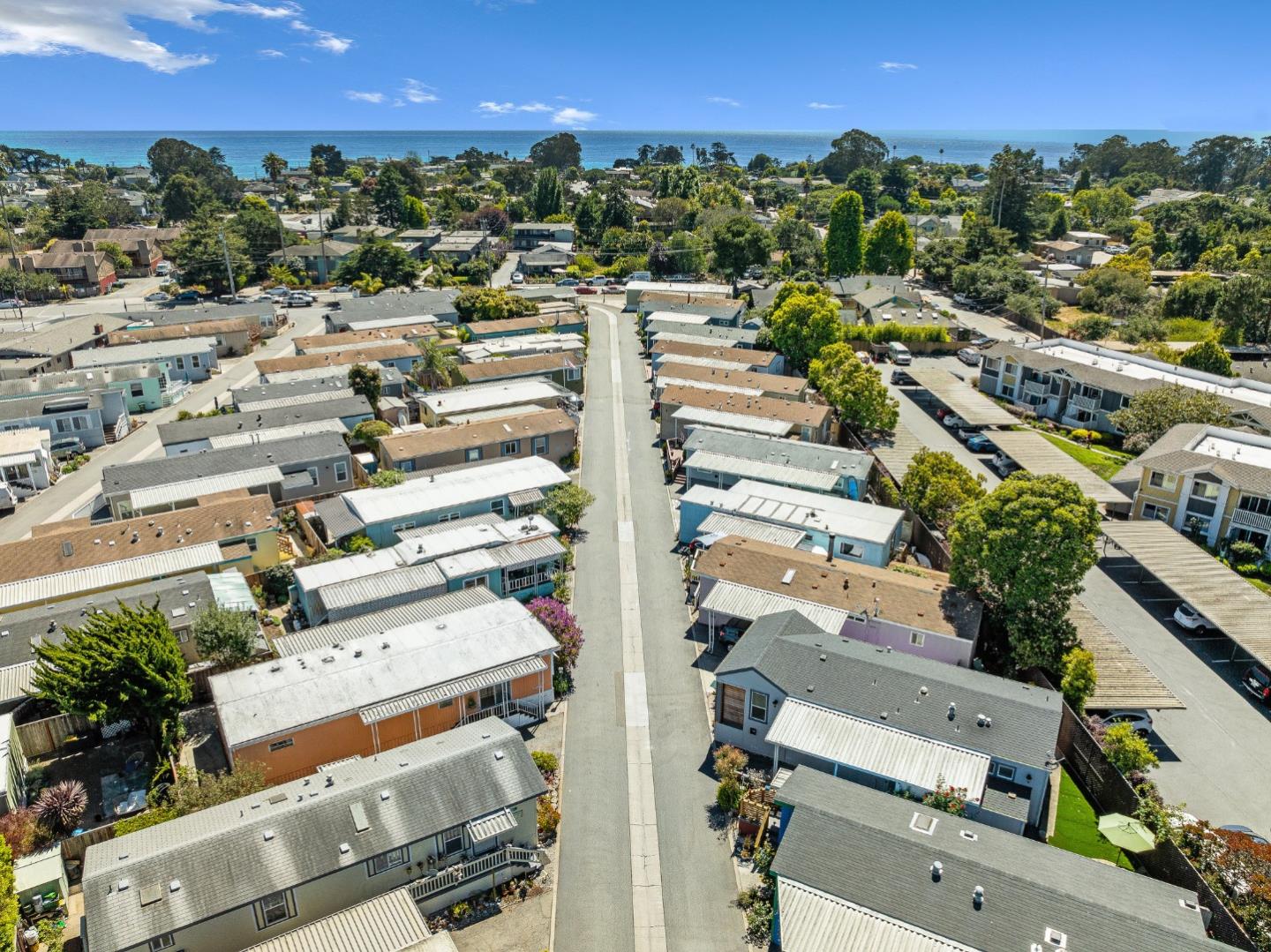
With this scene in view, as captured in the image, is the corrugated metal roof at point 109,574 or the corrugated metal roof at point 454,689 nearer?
the corrugated metal roof at point 454,689

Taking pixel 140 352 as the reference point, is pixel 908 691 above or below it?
below

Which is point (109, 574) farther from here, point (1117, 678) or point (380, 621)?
point (1117, 678)

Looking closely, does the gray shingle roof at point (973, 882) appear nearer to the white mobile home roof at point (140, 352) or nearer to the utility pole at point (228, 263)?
the white mobile home roof at point (140, 352)

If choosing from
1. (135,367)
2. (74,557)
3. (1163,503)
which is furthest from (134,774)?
(1163,503)

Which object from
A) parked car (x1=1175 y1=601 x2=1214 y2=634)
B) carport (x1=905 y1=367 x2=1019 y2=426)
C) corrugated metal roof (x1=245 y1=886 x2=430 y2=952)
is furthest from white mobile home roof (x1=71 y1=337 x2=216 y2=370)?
parked car (x1=1175 y1=601 x2=1214 y2=634)

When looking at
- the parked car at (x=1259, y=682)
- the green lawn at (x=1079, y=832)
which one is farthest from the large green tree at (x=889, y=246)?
the green lawn at (x=1079, y=832)

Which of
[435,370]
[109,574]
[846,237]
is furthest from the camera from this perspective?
[846,237]

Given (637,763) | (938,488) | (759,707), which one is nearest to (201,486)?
(637,763)
